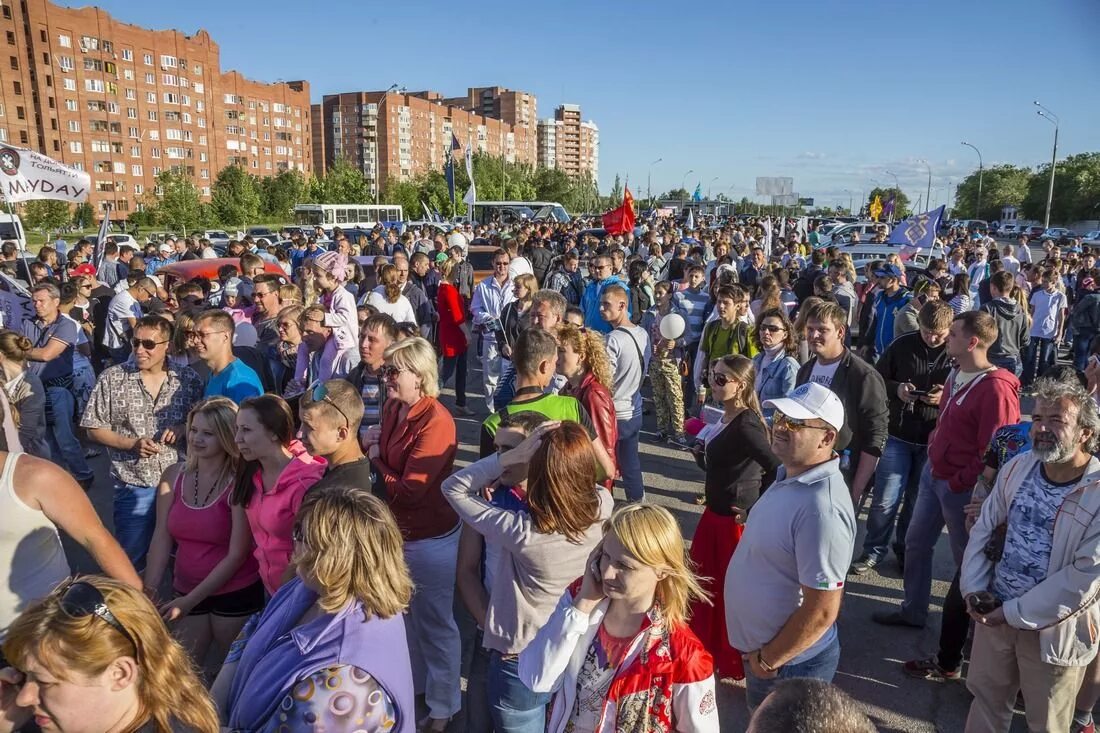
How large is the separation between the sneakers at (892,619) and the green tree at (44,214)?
55.1 metres

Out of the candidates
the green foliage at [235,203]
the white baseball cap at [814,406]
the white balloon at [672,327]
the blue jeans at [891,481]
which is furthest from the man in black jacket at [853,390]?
the green foliage at [235,203]

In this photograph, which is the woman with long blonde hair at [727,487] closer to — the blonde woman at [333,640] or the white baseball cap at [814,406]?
the white baseball cap at [814,406]

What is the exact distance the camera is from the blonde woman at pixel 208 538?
3156 millimetres

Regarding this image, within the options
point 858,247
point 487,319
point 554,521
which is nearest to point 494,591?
point 554,521

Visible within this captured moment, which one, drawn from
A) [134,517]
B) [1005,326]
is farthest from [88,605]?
[1005,326]

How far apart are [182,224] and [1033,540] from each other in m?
60.2

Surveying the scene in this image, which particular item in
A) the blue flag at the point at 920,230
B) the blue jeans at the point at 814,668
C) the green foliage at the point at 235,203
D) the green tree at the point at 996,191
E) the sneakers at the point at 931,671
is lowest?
the sneakers at the point at 931,671

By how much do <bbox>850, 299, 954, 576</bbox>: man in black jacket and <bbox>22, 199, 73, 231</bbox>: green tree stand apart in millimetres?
54758

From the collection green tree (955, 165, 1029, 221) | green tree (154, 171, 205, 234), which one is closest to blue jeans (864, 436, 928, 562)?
green tree (154, 171, 205, 234)

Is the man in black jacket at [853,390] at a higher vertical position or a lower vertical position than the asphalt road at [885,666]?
higher

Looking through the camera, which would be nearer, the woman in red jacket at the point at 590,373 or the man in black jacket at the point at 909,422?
the woman in red jacket at the point at 590,373

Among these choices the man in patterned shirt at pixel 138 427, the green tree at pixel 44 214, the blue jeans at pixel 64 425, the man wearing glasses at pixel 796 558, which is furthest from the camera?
the green tree at pixel 44 214

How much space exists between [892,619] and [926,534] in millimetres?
613

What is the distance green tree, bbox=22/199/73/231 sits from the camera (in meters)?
46.4
